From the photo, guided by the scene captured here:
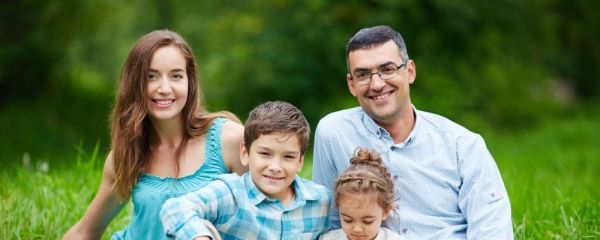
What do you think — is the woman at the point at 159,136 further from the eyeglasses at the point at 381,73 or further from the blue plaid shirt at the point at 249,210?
the eyeglasses at the point at 381,73

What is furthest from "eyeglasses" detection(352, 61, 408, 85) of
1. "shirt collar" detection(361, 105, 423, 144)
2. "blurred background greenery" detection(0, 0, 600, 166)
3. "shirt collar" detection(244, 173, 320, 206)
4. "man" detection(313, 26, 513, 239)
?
"blurred background greenery" detection(0, 0, 600, 166)

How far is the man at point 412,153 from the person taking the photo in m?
3.63

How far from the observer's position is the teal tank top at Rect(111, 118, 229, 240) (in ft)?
12.1

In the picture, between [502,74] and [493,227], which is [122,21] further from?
[493,227]

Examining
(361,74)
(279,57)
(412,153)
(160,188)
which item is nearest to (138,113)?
(160,188)

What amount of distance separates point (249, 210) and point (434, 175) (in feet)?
2.78

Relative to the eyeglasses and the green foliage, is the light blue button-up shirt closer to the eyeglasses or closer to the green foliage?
the eyeglasses

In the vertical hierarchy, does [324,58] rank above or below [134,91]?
below

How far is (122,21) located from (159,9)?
139 centimetres

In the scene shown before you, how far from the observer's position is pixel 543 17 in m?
14.4

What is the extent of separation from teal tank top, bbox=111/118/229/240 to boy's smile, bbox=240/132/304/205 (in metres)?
0.38

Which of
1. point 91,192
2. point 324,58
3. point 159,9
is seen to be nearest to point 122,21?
point 159,9

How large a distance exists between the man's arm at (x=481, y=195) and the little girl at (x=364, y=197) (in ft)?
1.25

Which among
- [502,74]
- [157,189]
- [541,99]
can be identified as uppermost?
[157,189]
